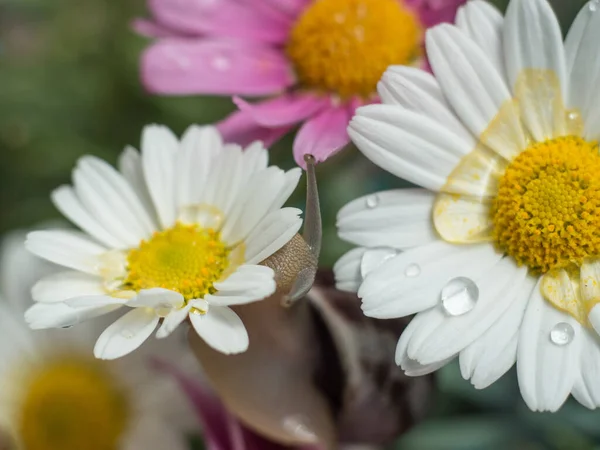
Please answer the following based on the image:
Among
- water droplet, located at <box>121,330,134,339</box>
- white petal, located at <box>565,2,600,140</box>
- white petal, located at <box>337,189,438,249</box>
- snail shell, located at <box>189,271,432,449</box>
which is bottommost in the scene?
snail shell, located at <box>189,271,432,449</box>

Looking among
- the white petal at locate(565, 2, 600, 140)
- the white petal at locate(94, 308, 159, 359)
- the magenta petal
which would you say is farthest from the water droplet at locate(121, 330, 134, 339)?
the white petal at locate(565, 2, 600, 140)

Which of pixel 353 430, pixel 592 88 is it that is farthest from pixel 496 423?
pixel 592 88

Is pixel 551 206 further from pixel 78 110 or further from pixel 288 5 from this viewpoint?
pixel 78 110

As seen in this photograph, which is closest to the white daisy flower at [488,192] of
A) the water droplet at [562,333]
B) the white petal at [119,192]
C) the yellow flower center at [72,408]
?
the water droplet at [562,333]

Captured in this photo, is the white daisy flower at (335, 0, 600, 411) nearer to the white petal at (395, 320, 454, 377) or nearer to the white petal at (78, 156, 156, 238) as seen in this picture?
the white petal at (395, 320, 454, 377)

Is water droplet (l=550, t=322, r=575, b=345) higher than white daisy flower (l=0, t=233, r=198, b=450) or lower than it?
higher

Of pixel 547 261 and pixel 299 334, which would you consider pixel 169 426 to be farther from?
pixel 547 261
